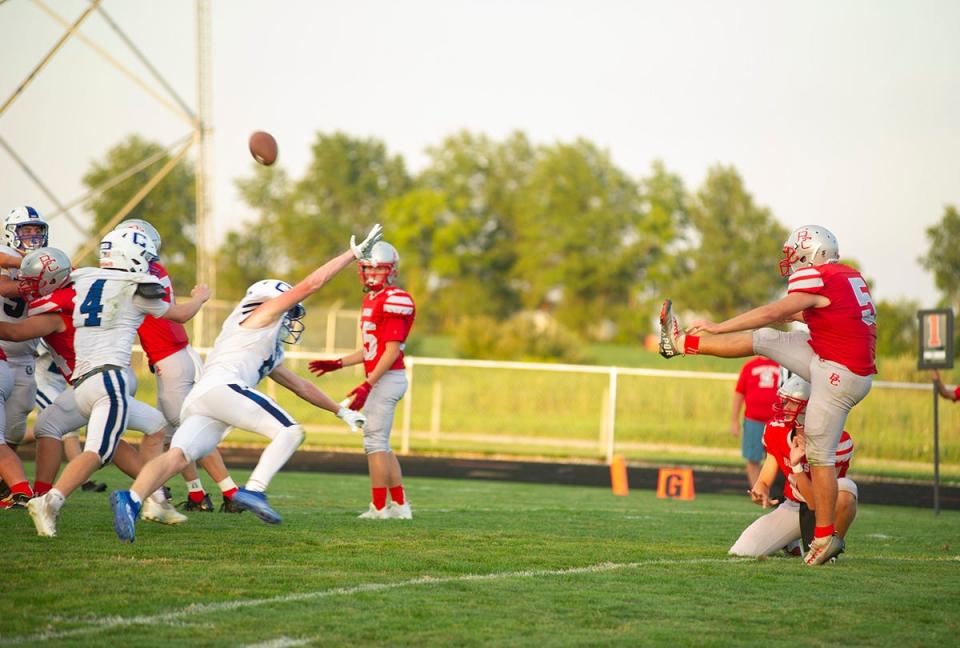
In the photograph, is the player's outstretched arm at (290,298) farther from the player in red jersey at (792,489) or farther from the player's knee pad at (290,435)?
the player in red jersey at (792,489)

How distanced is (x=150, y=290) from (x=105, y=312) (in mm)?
295

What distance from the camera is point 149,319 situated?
8.80 m

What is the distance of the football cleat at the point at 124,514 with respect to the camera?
675cm

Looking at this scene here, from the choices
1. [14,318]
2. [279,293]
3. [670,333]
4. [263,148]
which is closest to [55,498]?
[279,293]

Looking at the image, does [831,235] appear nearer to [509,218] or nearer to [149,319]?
[149,319]

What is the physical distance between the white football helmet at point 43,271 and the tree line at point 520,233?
159 ft

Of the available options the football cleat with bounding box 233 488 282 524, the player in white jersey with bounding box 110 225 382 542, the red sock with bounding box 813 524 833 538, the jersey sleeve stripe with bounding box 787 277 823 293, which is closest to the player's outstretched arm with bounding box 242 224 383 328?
the player in white jersey with bounding box 110 225 382 542

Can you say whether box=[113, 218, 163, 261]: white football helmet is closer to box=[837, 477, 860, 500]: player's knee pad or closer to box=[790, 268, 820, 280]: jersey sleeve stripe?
box=[790, 268, 820, 280]: jersey sleeve stripe

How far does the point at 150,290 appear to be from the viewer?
7.43 metres

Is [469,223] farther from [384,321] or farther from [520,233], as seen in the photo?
[384,321]

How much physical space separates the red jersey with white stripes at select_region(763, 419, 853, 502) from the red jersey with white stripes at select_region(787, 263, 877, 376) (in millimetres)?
555

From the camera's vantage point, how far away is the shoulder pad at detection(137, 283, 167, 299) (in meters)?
7.43

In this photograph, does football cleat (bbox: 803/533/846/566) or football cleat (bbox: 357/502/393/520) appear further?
football cleat (bbox: 357/502/393/520)

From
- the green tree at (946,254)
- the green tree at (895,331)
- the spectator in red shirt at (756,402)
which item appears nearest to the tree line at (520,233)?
the green tree at (946,254)
